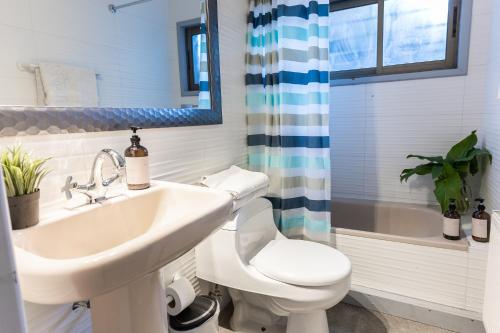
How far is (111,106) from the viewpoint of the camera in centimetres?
96

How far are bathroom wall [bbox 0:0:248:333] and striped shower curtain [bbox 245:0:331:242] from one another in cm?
10

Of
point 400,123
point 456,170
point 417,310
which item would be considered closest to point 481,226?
point 456,170

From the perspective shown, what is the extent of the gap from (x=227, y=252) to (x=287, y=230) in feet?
1.79

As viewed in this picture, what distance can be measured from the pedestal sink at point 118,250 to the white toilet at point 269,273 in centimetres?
44

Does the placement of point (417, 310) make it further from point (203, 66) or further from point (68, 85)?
point (68, 85)

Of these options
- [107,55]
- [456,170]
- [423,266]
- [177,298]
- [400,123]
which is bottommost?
[423,266]

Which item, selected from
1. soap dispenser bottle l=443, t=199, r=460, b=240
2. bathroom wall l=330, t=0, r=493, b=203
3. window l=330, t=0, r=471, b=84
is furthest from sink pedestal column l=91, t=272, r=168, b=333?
window l=330, t=0, r=471, b=84

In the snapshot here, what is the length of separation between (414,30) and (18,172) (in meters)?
2.36

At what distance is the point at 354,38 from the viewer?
218 cm

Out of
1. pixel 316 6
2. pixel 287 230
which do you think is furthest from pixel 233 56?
pixel 287 230

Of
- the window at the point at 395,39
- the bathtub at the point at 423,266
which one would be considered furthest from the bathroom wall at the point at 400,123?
the bathtub at the point at 423,266

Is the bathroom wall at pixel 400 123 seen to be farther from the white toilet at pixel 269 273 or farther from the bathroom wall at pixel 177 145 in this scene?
the white toilet at pixel 269 273

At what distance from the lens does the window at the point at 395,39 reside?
6.21 feet

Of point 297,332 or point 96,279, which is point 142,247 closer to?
point 96,279
